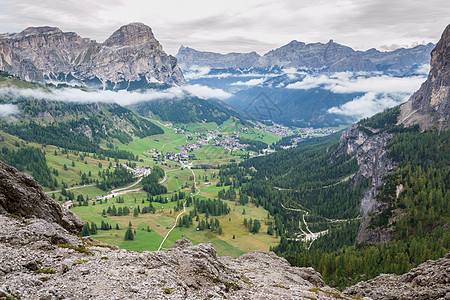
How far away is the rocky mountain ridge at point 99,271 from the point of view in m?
28.9

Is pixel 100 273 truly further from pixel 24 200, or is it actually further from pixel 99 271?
pixel 24 200

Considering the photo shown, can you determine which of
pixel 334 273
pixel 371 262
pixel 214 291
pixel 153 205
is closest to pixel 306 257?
pixel 334 273

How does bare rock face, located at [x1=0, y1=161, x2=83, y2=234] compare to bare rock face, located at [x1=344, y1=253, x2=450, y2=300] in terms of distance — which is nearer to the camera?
bare rock face, located at [x1=344, y1=253, x2=450, y2=300]

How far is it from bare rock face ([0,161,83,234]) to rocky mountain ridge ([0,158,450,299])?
13 cm

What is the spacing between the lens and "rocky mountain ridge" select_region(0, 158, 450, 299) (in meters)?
28.9

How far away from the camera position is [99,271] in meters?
32.9

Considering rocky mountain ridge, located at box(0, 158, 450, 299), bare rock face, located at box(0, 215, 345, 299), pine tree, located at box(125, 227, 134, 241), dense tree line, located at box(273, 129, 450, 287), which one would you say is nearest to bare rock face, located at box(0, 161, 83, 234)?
rocky mountain ridge, located at box(0, 158, 450, 299)

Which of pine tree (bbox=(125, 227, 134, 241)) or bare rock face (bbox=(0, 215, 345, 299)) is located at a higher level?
bare rock face (bbox=(0, 215, 345, 299))

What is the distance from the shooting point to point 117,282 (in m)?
31.1

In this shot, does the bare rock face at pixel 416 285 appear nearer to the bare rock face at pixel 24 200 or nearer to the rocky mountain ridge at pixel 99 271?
the rocky mountain ridge at pixel 99 271

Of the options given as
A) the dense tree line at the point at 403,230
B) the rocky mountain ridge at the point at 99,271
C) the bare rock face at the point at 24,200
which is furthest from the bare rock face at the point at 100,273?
the dense tree line at the point at 403,230

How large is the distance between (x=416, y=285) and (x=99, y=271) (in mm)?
53695

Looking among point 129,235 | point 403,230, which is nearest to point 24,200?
point 129,235

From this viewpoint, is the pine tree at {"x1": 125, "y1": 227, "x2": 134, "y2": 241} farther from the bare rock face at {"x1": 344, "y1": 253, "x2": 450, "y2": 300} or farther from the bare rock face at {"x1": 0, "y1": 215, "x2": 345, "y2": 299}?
the bare rock face at {"x1": 344, "y1": 253, "x2": 450, "y2": 300}
